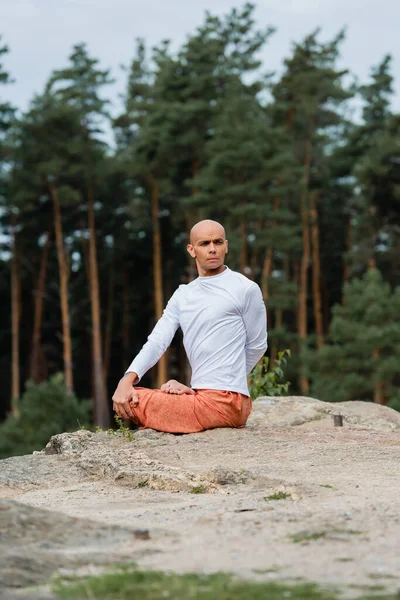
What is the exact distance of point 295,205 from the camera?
39.4m

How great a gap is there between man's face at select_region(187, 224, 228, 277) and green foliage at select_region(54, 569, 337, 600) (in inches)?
149

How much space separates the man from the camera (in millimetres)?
6871

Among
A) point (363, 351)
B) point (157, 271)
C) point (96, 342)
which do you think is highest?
point (157, 271)

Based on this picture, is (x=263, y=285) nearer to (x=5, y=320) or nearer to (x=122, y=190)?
(x=122, y=190)

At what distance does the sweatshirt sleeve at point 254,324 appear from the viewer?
697 cm

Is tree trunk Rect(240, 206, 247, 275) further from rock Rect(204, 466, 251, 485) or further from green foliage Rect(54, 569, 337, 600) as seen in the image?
green foliage Rect(54, 569, 337, 600)

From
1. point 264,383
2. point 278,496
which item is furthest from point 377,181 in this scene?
point 278,496

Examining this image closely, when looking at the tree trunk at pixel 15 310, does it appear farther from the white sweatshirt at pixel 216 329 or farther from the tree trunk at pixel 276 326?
the white sweatshirt at pixel 216 329

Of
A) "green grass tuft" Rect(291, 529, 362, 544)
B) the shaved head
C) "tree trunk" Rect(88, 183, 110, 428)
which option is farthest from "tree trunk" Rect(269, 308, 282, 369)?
"green grass tuft" Rect(291, 529, 362, 544)

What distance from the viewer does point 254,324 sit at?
23.1 ft

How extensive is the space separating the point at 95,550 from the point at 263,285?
31.6m

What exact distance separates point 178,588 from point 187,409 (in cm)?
383

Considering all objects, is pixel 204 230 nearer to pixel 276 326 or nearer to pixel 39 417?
pixel 39 417

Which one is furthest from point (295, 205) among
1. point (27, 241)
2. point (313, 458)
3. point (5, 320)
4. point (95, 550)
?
point (95, 550)
